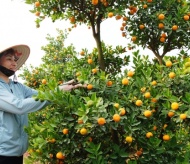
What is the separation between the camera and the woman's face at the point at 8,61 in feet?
8.45

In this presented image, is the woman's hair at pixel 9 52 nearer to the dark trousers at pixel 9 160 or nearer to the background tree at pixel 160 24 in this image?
the dark trousers at pixel 9 160

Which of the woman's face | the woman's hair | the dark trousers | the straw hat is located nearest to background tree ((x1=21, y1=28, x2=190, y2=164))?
the dark trousers

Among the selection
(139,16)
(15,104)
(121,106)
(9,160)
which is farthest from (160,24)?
(9,160)

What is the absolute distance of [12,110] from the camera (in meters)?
2.36

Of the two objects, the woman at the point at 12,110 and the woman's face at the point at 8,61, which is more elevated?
the woman's face at the point at 8,61

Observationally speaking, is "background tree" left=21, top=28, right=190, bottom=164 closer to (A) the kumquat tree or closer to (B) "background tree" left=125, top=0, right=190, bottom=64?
(A) the kumquat tree

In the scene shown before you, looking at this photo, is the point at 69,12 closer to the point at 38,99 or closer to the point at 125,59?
the point at 125,59

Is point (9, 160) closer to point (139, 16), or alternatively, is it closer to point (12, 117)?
point (12, 117)

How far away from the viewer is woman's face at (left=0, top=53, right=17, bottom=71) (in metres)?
2.58

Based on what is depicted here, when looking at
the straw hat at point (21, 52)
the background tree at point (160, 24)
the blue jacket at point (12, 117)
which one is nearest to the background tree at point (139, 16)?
the background tree at point (160, 24)

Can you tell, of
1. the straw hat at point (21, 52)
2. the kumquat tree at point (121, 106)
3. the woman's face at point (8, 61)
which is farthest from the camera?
the straw hat at point (21, 52)

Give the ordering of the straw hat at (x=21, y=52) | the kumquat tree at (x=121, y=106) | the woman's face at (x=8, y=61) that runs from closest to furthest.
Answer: the kumquat tree at (x=121, y=106), the woman's face at (x=8, y=61), the straw hat at (x=21, y=52)

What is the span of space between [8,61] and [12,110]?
0.49 metres

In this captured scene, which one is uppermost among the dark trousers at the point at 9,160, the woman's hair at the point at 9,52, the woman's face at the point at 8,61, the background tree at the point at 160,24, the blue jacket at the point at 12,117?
the background tree at the point at 160,24
